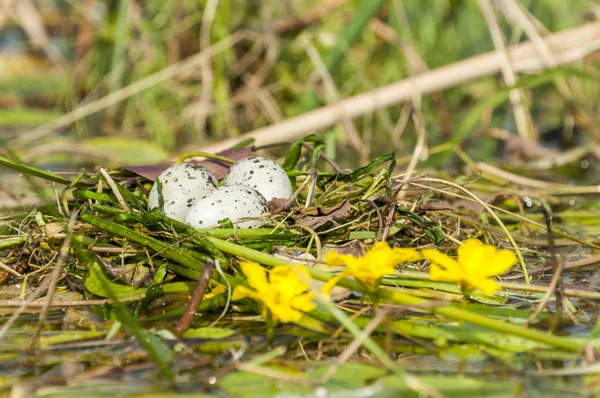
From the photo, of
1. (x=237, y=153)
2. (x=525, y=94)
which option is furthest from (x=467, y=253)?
(x=525, y=94)

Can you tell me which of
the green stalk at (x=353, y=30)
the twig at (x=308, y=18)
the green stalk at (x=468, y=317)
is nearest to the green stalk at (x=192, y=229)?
the green stalk at (x=468, y=317)

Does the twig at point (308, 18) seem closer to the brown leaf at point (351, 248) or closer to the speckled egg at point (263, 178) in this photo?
the speckled egg at point (263, 178)

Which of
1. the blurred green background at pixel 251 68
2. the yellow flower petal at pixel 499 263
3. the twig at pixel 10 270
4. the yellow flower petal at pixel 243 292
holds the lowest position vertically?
the yellow flower petal at pixel 499 263

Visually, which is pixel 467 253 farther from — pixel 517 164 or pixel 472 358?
pixel 517 164

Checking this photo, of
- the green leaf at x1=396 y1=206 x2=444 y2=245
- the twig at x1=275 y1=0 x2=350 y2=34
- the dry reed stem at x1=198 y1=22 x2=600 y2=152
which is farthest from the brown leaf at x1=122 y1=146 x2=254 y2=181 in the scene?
the twig at x1=275 y1=0 x2=350 y2=34

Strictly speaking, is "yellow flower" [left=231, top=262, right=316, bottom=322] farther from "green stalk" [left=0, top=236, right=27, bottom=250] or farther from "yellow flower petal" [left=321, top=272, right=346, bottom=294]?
"green stalk" [left=0, top=236, right=27, bottom=250]

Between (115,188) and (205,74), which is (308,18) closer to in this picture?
(205,74)

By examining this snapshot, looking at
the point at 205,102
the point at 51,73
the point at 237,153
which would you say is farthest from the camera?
the point at 51,73
